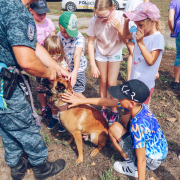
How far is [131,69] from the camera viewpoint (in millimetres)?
3049

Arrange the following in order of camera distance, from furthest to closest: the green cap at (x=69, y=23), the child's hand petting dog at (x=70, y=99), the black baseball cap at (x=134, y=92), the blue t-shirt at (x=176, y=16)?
the blue t-shirt at (x=176, y=16) < the green cap at (x=69, y=23) < the child's hand petting dog at (x=70, y=99) < the black baseball cap at (x=134, y=92)

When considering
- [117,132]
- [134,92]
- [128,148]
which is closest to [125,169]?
[128,148]

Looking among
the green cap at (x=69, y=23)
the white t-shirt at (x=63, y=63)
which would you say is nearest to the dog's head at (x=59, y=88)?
the white t-shirt at (x=63, y=63)

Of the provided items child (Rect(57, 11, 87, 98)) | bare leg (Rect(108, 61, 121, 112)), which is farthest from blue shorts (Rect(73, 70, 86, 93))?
bare leg (Rect(108, 61, 121, 112))

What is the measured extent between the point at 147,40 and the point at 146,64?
36 cm

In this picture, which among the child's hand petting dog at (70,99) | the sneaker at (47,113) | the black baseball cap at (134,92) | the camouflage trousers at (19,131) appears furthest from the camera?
the sneaker at (47,113)

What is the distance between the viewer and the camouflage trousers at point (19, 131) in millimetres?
2008

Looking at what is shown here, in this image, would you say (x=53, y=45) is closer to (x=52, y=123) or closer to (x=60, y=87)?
(x=60, y=87)

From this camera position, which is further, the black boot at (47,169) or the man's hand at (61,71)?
the man's hand at (61,71)

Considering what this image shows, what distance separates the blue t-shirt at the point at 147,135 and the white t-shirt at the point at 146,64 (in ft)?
1.98

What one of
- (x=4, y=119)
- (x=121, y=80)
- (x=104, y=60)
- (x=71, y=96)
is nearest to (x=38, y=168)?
(x=4, y=119)

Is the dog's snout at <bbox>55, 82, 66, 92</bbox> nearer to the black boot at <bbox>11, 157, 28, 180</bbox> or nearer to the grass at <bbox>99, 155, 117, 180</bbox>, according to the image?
the black boot at <bbox>11, 157, 28, 180</bbox>

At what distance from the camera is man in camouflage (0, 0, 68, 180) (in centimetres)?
163

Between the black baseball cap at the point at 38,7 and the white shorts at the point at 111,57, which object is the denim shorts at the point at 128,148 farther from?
the black baseball cap at the point at 38,7
